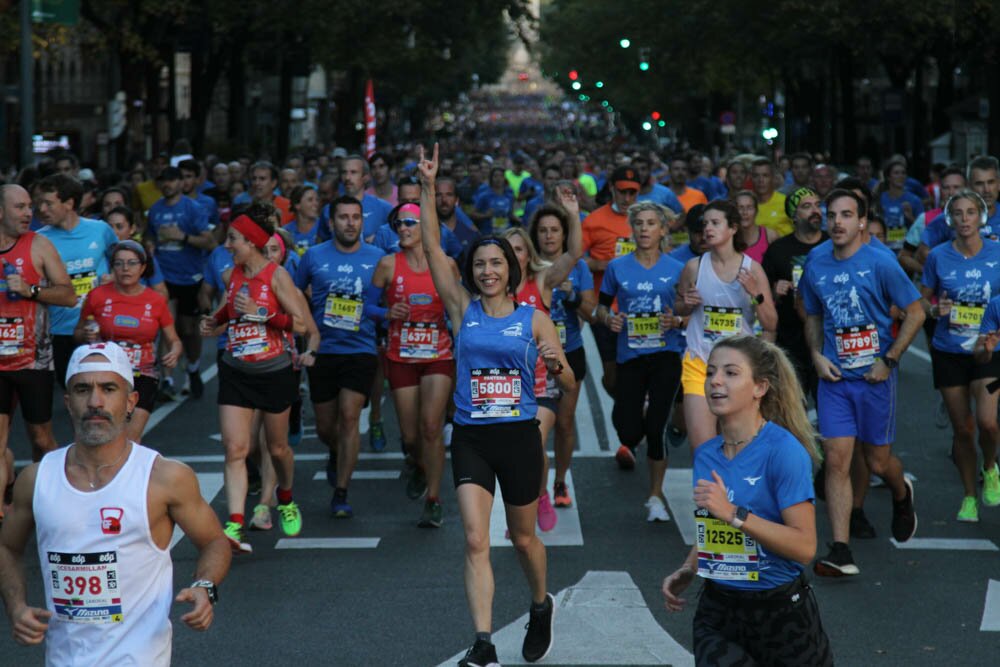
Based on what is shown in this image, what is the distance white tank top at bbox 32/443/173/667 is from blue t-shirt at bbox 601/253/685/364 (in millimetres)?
5940

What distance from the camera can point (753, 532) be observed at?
520 cm

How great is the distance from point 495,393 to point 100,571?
304cm

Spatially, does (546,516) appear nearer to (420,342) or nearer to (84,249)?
(420,342)

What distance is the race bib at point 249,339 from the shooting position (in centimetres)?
989

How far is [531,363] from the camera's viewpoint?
25.9 ft

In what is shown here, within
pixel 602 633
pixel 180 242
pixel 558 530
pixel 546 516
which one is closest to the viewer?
pixel 602 633

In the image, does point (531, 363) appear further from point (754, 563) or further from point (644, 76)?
point (644, 76)

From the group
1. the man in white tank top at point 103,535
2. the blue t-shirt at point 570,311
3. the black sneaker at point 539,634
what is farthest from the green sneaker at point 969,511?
the man in white tank top at point 103,535

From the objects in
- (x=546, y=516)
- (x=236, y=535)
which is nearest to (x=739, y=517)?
(x=236, y=535)

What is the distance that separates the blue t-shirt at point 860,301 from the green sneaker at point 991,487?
1.91 metres

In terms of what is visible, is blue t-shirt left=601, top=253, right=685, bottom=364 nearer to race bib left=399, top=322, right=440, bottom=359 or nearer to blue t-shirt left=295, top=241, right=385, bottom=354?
race bib left=399, top=322, right=440, bottom=359

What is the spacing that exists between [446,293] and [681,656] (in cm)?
194

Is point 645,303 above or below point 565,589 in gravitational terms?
above

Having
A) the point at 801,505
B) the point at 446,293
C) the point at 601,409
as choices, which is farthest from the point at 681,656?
the point at 601,409
